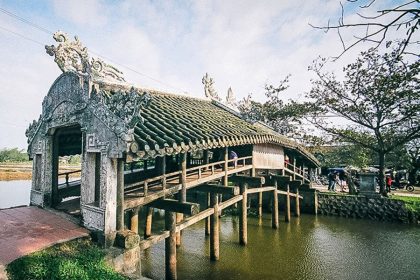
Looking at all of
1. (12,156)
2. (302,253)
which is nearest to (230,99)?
(302,253)

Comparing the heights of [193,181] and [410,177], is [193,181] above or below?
above

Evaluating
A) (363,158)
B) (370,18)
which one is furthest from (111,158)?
(363,158)

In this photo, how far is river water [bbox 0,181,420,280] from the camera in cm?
901

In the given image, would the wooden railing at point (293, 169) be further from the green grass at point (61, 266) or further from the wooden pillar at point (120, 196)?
the green grass at point (61, 266)

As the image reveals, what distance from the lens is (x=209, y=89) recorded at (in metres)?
14.5

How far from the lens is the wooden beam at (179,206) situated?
23.8ft

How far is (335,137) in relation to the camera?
20.4 meters

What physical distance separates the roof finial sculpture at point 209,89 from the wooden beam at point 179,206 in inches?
299

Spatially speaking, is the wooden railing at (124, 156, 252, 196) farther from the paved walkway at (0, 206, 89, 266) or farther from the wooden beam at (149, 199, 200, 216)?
the paved walkway at (0, 206, 89, 266)

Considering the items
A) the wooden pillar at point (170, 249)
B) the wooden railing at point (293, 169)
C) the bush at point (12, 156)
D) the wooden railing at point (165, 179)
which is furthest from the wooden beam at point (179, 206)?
the bush at point (12, 156)

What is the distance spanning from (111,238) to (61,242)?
972mm

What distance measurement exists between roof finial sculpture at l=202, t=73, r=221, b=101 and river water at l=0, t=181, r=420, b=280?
7.09 metres

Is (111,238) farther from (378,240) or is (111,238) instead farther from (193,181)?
(378,240)

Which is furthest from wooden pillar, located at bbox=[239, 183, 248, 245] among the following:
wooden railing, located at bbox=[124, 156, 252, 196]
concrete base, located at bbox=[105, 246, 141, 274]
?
concrete base, located at bbox=[105, 246, 141, 274]
